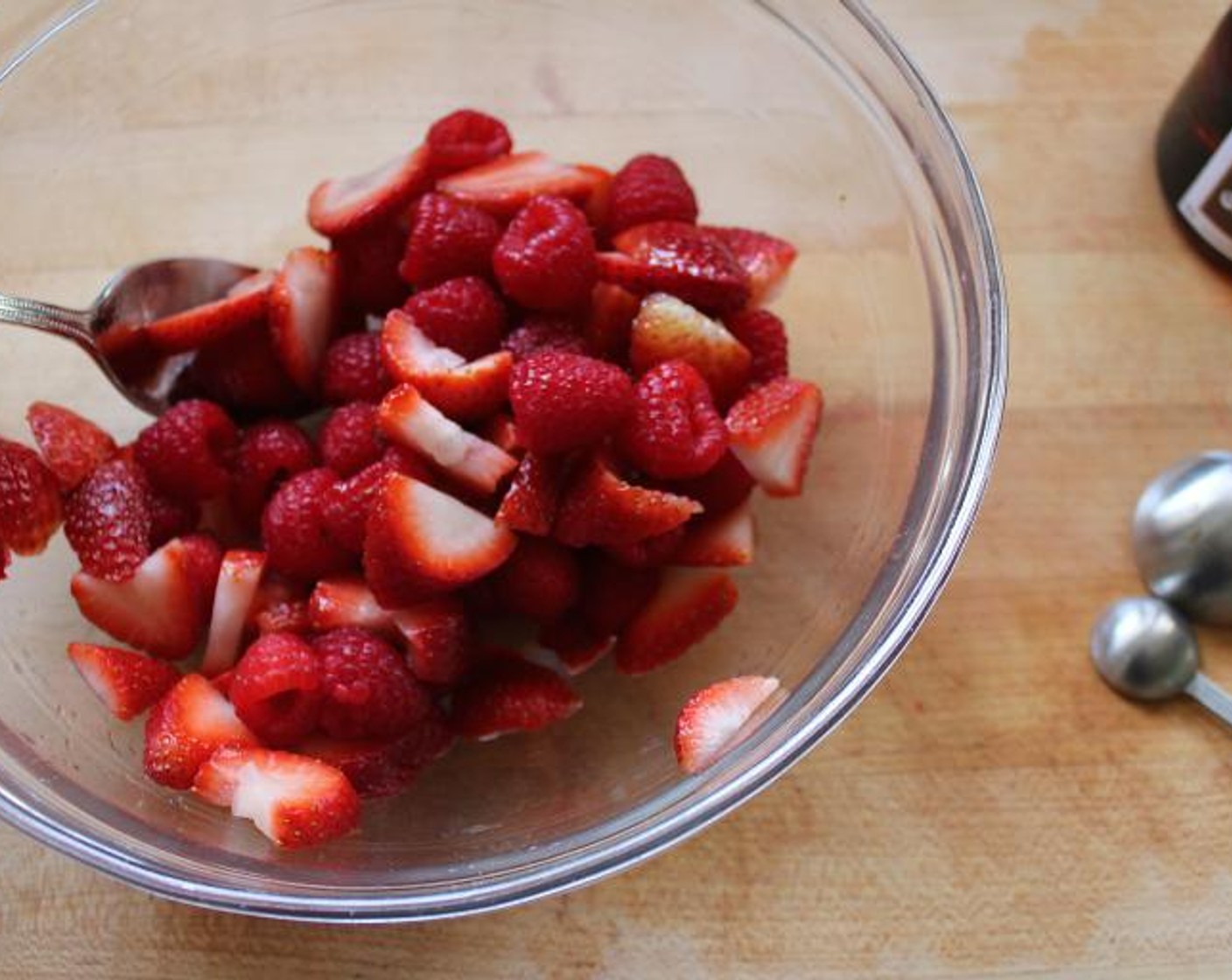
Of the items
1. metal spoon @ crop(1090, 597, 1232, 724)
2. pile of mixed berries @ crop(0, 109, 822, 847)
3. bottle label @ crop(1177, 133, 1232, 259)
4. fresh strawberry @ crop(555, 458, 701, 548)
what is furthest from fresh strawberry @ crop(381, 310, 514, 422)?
bottle label @ crop(1177, 133, 1232, 259)

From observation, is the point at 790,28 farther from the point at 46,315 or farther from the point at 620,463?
the point at 46,315

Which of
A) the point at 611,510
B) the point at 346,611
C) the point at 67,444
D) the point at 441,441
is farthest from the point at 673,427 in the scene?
the point at 67,444

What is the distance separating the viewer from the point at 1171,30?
4.65 ft

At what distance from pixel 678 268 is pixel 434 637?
1.20 ft

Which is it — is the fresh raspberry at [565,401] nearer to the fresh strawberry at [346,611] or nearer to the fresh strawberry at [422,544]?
the fresh strawberry at [422,544]

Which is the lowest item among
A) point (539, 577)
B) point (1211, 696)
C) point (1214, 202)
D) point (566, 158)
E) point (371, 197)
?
point (1211, 696)

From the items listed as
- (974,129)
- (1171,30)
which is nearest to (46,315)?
(974,129)

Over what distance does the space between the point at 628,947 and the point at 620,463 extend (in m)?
0.39

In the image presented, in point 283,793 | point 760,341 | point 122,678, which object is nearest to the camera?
point 283,793

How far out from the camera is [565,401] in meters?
1.00

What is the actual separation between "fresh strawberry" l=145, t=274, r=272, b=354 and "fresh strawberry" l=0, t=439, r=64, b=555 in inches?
6.1

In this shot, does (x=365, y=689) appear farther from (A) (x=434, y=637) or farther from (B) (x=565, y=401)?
(B) (x=565, y=401)

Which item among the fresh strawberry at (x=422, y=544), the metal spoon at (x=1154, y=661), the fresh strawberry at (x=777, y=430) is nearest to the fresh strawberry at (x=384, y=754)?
the fresh strawberry at (x=422, y=544)

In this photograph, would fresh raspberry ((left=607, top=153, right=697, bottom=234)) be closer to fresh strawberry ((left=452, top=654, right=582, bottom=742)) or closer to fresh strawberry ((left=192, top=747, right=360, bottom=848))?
fresh strawberry ((left=452, top=654, right=582, bottom=742))
